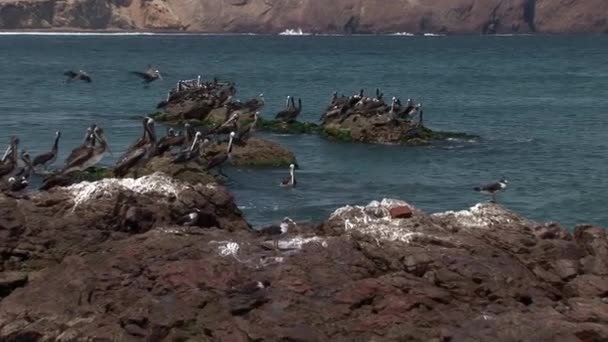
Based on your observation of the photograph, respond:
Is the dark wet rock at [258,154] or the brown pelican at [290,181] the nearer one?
the brown pelican at [290,181]

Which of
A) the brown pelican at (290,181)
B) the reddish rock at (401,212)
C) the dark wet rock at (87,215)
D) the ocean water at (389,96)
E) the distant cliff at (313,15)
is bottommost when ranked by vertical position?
the distant cliff at (313,15)

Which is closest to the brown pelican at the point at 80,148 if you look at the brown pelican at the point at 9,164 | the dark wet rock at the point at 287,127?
the brown pelican at the point at 9,164

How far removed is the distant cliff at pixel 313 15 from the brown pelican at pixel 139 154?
141 meters

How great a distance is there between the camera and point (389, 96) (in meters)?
60.9

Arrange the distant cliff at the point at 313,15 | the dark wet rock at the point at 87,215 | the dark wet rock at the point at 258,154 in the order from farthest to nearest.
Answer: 1. the distant cliff at the point at 313,15
2. the dark wet rock at the point at 258,154
3. the dark wet rock at the point at 87,215

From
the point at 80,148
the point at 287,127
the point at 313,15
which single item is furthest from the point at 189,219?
the point at 313,15

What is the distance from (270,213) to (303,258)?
9775 millimetres

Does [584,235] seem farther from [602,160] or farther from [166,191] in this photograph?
[602,160]

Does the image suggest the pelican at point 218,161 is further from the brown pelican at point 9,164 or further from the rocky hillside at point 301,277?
the rocky hillside at point 301,277

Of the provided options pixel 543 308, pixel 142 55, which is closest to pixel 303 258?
pixel 543 308

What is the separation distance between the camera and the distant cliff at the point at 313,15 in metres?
167

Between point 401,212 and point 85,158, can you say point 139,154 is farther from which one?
point 401,212

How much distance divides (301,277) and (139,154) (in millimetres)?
10030

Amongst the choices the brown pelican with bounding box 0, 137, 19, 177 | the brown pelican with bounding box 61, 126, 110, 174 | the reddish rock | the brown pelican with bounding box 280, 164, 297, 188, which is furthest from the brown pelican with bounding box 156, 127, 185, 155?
the reddish rock
